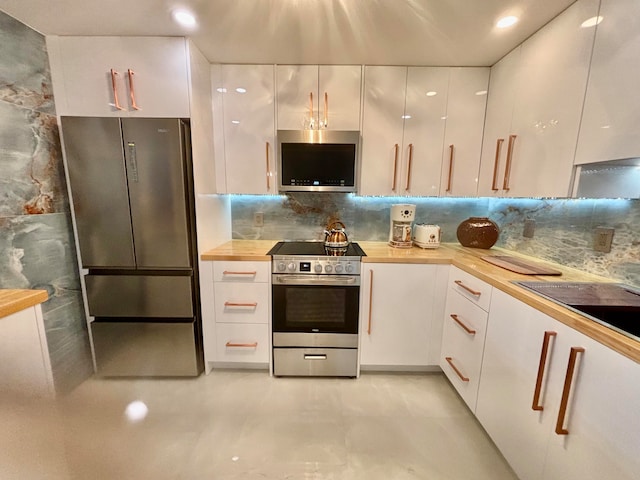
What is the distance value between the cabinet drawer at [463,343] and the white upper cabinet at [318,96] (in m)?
1.47

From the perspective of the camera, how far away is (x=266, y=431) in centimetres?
148

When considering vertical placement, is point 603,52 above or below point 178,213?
above

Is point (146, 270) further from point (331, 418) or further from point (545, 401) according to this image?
point (545, 401)

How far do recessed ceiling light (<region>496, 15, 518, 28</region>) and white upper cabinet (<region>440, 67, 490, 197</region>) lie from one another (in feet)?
1.57

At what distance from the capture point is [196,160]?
1680mm

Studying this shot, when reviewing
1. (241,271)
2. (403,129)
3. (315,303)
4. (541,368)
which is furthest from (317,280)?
(403,129)

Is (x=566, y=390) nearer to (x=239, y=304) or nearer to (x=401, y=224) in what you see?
(x=401, y=224)

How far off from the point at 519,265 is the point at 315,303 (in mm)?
1308

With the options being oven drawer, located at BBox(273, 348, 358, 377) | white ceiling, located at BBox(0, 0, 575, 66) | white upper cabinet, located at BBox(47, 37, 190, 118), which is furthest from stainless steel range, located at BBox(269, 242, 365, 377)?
white ceiling, located at BBox(0, 0, 575, 66)

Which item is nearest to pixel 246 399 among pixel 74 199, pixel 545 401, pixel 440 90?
pixel 545 401

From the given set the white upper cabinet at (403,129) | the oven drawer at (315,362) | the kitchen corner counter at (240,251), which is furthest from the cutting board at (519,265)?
the kitchen corner counter at (240,251)

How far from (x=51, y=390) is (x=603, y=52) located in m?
2.58

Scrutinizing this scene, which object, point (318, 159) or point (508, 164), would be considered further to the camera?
point (318, 159)

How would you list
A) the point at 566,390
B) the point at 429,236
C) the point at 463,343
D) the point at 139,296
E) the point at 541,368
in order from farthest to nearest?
the point at 429,236 < the point at 139,296 < the point at 463,343 < the point at 541,368 < the point at 566,390
